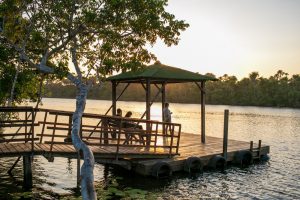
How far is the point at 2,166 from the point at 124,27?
13004mm

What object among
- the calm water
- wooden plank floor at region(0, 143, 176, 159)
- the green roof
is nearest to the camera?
wooden plank floor at region(0, 143, 176, 159)

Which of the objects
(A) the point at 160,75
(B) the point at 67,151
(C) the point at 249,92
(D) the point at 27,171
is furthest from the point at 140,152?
(C) the point at 249,92

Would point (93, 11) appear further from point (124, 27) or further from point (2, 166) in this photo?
point (2, 166)

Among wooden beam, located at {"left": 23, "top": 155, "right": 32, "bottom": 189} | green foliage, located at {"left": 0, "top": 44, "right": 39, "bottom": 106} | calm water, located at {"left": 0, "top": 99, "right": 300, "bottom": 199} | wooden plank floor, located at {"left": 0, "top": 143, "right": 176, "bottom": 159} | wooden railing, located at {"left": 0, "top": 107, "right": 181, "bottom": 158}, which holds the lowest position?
calm water, located at {"left": 0, "top": 99, "right": 300, "bottom": 199}

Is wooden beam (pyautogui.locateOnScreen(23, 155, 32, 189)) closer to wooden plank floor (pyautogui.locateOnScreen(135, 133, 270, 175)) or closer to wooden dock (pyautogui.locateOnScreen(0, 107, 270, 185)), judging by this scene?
wooden dock (pyautogui.locateOnScreen(0, 107, 270, 185))

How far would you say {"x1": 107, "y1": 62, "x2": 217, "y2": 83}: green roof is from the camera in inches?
806

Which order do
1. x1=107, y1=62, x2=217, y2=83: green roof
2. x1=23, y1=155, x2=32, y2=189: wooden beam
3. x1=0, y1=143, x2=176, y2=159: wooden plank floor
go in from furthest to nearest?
x1=107, y1=62, x2=217, y2=83: green roof, x1=23, y1=155, x2=32, y2=189: wooden beam, x1=0, y1=143, x2=176, y2=159: wooden plank floor

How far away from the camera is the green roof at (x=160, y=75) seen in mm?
20484

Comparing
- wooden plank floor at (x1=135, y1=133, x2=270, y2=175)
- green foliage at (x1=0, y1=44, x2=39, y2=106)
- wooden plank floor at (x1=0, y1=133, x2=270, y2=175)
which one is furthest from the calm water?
green foliage at (x1=0, y1=44, x2=39, y2=106)

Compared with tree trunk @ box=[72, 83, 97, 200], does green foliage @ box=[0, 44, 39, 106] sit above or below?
above

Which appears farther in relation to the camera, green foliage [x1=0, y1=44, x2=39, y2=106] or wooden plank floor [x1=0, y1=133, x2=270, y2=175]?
green foliage [x1=0, y1=44, x2=39, y2=106]

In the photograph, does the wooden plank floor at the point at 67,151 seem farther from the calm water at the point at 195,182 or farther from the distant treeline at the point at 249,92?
the distant treeline at the point at 249,92

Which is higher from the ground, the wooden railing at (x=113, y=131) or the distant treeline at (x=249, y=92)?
the distant treeline at (x=249, y=92)

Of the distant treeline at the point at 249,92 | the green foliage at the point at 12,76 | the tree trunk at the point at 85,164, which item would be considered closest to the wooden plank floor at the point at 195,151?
the green foliage at the point at 12,76
